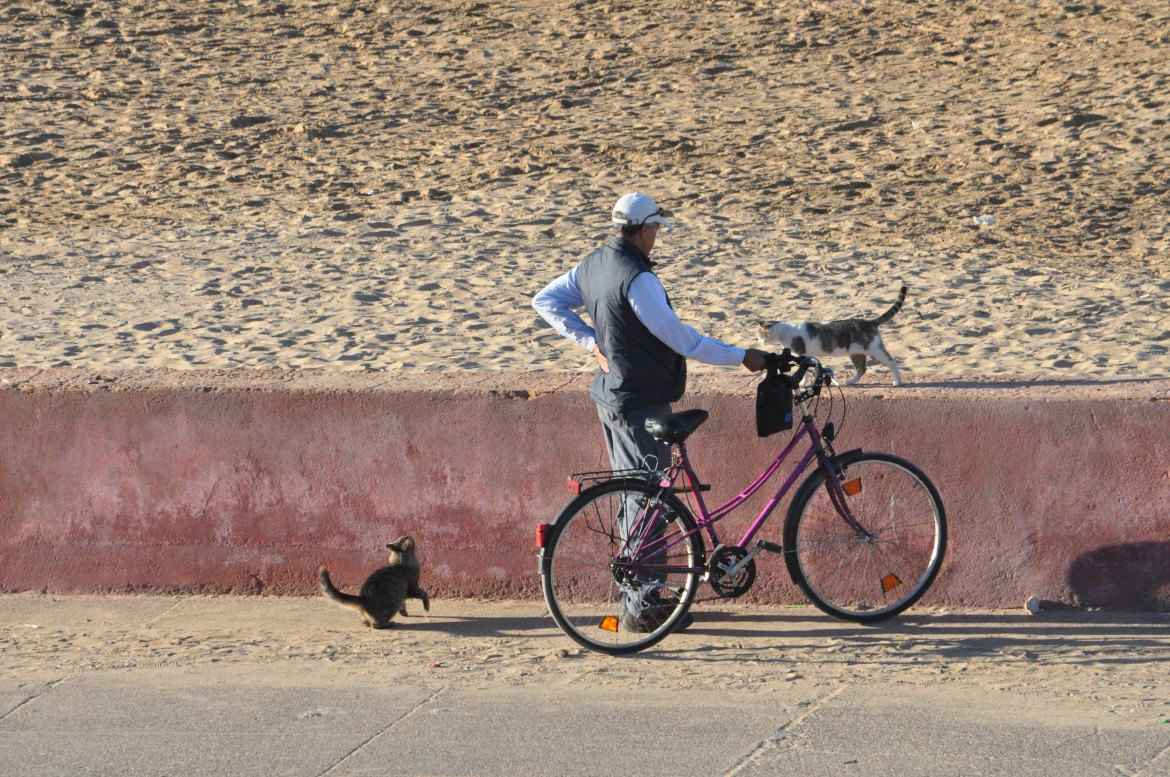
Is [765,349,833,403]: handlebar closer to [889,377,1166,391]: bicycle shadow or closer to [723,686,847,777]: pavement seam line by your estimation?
[889,377,1166,391]: bicycle shadow

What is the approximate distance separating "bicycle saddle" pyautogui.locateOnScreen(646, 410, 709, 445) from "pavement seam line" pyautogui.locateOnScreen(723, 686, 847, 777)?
118 cm

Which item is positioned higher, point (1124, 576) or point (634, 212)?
point (634, 212)

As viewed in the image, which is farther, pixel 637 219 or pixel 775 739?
pixel 637 219

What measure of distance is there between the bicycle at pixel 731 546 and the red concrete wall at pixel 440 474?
0.78ft

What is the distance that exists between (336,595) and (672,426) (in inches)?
70.1

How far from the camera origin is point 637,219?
6047 millimetres

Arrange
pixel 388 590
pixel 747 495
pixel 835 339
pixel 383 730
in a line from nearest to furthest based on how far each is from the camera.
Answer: pixel 383 730, pixel 747 495, pixel 388 590, pixel 835 339

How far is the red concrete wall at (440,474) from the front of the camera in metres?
6.71

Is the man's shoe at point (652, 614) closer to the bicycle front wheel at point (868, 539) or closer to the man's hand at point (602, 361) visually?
the bicycle front wheel at point (868, 539)

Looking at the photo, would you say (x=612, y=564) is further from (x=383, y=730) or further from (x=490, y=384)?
(x=490, y=384)

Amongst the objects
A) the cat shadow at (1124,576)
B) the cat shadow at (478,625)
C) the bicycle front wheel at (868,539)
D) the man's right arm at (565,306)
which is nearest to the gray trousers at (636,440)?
the man's right arm at (565,306)

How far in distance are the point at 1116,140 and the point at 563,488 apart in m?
9.23

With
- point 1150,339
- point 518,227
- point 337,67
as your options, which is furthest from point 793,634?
point 337,67

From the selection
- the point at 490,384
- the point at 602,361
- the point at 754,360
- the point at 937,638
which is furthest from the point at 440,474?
the point at 937,638
